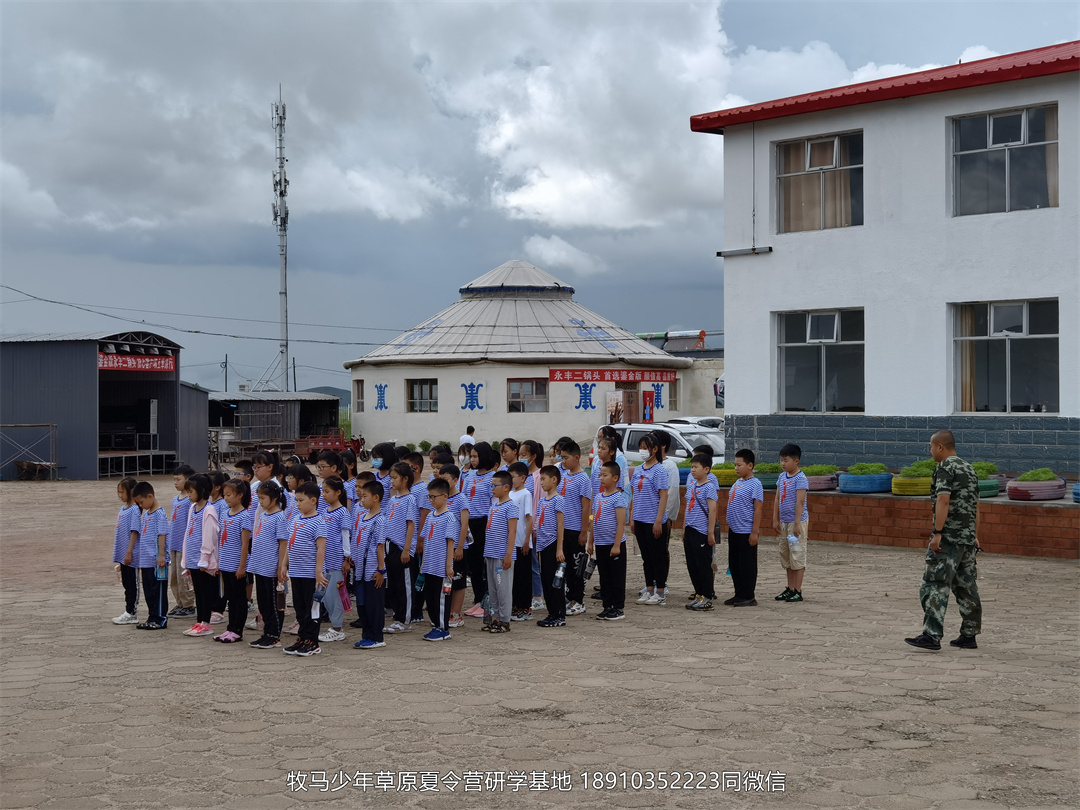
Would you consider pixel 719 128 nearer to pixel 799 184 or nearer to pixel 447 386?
pixel 799 184

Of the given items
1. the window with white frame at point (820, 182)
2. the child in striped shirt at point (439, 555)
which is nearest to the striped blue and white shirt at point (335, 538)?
the child in striped shirt at point (439, 555)

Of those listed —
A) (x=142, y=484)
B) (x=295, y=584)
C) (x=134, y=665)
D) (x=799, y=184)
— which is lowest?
(x=134, y=665)

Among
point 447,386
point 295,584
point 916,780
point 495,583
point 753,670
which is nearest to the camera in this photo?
point 916,780

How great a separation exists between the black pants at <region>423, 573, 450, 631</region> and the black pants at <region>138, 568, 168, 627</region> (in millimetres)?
2315

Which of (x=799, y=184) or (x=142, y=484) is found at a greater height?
(x=799, y=184)

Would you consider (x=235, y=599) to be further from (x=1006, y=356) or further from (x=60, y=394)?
(x=60, y=394)

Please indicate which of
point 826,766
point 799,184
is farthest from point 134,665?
point 799,184

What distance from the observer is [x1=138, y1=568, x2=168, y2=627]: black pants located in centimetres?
910

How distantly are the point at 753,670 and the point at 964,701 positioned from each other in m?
1.41

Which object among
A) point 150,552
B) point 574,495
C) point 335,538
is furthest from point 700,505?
point 150,552

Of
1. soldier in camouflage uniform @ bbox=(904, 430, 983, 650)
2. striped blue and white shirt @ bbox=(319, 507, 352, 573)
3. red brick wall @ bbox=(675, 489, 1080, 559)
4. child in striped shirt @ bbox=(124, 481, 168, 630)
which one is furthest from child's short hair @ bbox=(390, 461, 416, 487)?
red brick wall @ bbox=(675, 489, 1080, 559)

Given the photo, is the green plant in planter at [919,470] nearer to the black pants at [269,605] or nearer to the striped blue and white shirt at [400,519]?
the striped blue and white shirt at [400,519]

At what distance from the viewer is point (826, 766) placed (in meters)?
5.34

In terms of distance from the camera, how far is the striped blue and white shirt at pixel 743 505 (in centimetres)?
980
